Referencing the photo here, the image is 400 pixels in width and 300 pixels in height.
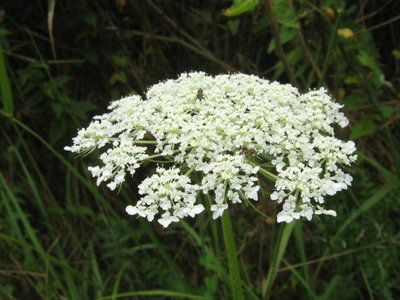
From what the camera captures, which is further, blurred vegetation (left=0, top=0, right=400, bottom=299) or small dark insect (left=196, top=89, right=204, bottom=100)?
blurred vegetation (left=0, top=0, right=400, bottom=299)

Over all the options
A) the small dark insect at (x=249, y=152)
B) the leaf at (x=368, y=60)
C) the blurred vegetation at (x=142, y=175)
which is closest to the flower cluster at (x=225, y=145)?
the small dark insect at (x=249, y=152)

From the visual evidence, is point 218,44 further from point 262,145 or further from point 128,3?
point 262,145

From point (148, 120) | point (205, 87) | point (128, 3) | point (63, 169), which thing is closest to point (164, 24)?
point (128, 3)

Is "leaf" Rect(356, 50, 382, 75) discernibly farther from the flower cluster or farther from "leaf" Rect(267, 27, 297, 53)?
the flower cluster

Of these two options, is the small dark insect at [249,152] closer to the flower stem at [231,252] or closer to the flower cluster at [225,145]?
the flower cluster at [225,145]

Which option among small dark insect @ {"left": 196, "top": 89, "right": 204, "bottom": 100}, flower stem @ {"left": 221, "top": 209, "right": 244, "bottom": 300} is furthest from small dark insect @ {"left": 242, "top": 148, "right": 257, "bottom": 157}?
small dark insect @ {"left": 196, "top": 89, "right": 204, "bottom": 100}

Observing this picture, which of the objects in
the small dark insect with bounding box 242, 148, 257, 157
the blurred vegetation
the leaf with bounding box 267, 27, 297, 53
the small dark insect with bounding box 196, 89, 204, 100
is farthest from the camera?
the leaf with bounding box 267, 27, 297, 53
